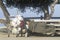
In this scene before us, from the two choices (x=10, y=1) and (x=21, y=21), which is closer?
(x=21, y=21)

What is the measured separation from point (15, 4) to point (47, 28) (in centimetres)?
532

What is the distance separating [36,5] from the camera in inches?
754

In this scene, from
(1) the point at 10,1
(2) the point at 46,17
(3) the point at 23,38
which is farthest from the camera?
(1) the point at 10,1

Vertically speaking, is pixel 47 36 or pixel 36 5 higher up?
pixel 36 5

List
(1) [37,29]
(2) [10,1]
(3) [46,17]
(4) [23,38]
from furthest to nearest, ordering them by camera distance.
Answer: (2) [10,1] → (3) [46,17] → (1) [37,29] → (4) [23,38]

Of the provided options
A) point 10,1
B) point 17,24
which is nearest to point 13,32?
point 17,24

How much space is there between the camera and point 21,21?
1417 centimetres

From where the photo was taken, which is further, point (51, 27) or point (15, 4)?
→ point (15, 4)

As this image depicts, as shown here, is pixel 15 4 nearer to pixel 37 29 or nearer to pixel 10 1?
pixel 10 1

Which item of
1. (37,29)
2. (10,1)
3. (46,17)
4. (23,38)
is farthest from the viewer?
(10,1)

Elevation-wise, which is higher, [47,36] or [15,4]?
[15,4]

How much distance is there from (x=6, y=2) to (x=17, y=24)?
17.3ft

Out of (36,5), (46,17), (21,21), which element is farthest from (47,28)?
(36,5)

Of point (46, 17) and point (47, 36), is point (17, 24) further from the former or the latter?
point (46, 17)
